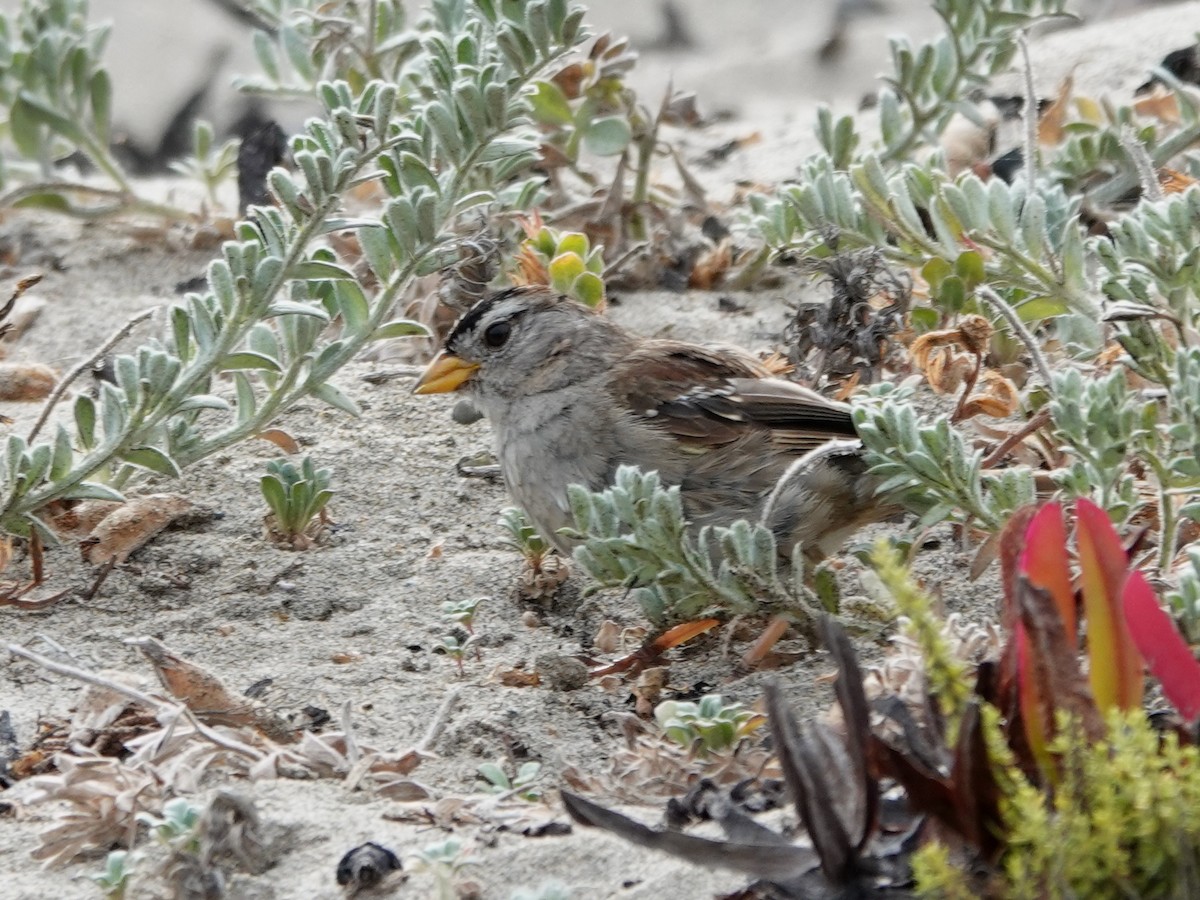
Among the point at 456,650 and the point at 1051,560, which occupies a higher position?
the point at 1051,560

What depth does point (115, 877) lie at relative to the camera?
2576 mm

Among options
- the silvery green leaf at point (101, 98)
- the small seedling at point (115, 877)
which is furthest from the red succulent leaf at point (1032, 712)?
the silvery green leaf at point (101, 98)

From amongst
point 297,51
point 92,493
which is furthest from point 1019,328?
point 297,51

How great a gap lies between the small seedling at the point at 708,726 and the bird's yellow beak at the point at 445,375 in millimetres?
1822

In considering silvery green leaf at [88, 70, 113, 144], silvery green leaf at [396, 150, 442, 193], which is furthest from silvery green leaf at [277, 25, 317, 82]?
silvery green leaf at [396, 150, 442, 193]

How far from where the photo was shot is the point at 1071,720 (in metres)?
2.27

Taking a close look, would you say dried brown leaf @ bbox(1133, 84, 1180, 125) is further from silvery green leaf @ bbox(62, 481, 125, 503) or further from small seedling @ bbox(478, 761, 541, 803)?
small seedling @ bbox(478, 761, 541, 803)

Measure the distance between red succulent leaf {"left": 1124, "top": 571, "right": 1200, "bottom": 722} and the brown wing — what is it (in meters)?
1.73

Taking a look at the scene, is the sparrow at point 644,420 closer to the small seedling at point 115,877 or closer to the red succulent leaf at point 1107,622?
the red succulent leaf at point 1107,622

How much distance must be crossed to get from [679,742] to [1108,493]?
35.7 inches

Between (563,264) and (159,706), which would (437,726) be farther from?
(563,264)

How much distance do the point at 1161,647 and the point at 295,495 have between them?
2255 millimetres

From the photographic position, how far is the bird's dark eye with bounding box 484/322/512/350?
15.6ft

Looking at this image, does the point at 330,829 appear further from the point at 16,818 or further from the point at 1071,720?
the point at 1071,720
